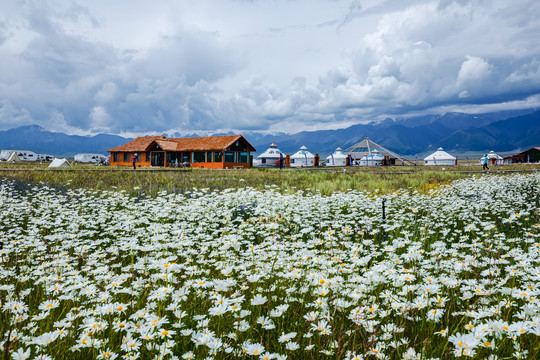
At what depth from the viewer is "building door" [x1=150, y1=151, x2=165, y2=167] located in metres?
56.5

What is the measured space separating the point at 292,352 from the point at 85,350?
1710 mm

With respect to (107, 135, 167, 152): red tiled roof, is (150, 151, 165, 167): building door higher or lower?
lower

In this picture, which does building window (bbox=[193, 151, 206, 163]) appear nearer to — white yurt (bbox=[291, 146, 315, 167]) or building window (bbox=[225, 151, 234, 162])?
building window (bbox=[225, 151, 234, 162])

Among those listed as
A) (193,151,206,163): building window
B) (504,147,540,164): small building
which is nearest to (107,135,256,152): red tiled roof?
(193,151,206,163): building window

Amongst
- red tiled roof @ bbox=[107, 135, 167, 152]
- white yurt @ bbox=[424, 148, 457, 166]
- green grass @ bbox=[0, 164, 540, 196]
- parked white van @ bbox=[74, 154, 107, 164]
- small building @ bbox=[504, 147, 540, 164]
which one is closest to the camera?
green grass @ bbox=[0, 164, 540, 196]

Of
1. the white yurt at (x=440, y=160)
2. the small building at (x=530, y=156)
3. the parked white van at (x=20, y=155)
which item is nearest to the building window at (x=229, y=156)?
the white yurt at (x=440, y=160)

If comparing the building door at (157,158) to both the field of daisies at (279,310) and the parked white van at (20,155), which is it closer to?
the parked white van at (20,155)

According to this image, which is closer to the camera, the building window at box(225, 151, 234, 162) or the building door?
the building window at box(225, 151, 234, 162)

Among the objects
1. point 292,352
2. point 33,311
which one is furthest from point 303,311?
point 33,311

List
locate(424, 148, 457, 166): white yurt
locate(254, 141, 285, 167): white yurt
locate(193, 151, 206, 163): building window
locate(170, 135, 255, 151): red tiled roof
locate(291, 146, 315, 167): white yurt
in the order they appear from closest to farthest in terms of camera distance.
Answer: locate(170, 135, 255, 151): red tiled roof < locate(193, 151, 206, 163): building window < locate(254, 141, 285, 167): white yurt < locate(291, 146, 315, 167): white yurt < locate(424, 148, 457, 166): white yurt

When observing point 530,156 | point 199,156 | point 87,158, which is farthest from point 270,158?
point 530,156

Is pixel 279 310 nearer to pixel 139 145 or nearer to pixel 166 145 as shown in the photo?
pixel 166 145

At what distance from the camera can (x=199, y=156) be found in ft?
173

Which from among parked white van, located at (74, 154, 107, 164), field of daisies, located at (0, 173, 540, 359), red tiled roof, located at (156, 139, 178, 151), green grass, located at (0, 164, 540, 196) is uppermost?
red tiled roof, located at (156, 139, 178, 151)
